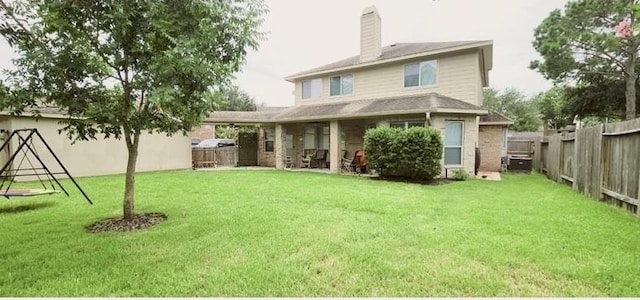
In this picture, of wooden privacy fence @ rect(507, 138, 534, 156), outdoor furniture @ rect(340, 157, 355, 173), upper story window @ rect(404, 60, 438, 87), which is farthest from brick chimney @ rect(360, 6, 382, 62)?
wooden privacy fence @ rect(507, 138, 534, 156)

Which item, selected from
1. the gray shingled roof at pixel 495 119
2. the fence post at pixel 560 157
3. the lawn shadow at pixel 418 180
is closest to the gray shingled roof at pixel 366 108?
the lawn shadow at pixel 418 180

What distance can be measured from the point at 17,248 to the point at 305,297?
14.3 feet

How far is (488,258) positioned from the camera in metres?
4.00

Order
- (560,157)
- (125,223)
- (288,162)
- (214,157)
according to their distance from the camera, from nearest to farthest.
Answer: (125,223) → (560,157) → (288,162) → (214,157)

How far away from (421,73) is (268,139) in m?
9.52

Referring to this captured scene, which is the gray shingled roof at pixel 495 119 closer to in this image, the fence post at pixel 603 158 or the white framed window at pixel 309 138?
the fence post at pixel 603 158

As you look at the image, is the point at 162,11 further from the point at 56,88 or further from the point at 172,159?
the point at 172,159

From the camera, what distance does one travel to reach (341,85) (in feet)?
59.4

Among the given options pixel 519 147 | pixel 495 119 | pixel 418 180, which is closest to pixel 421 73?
A: pixel 495 119

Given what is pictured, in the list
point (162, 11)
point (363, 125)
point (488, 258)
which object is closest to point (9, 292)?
point (162, 11)

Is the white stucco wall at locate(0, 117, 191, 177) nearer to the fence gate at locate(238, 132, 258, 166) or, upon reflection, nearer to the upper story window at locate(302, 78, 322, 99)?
the fence gate at locate(238, 132, 258, 166)

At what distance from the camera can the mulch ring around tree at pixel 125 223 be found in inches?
221

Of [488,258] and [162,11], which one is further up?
[162,11]

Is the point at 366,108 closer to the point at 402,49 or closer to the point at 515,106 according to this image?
the point at 402,49
